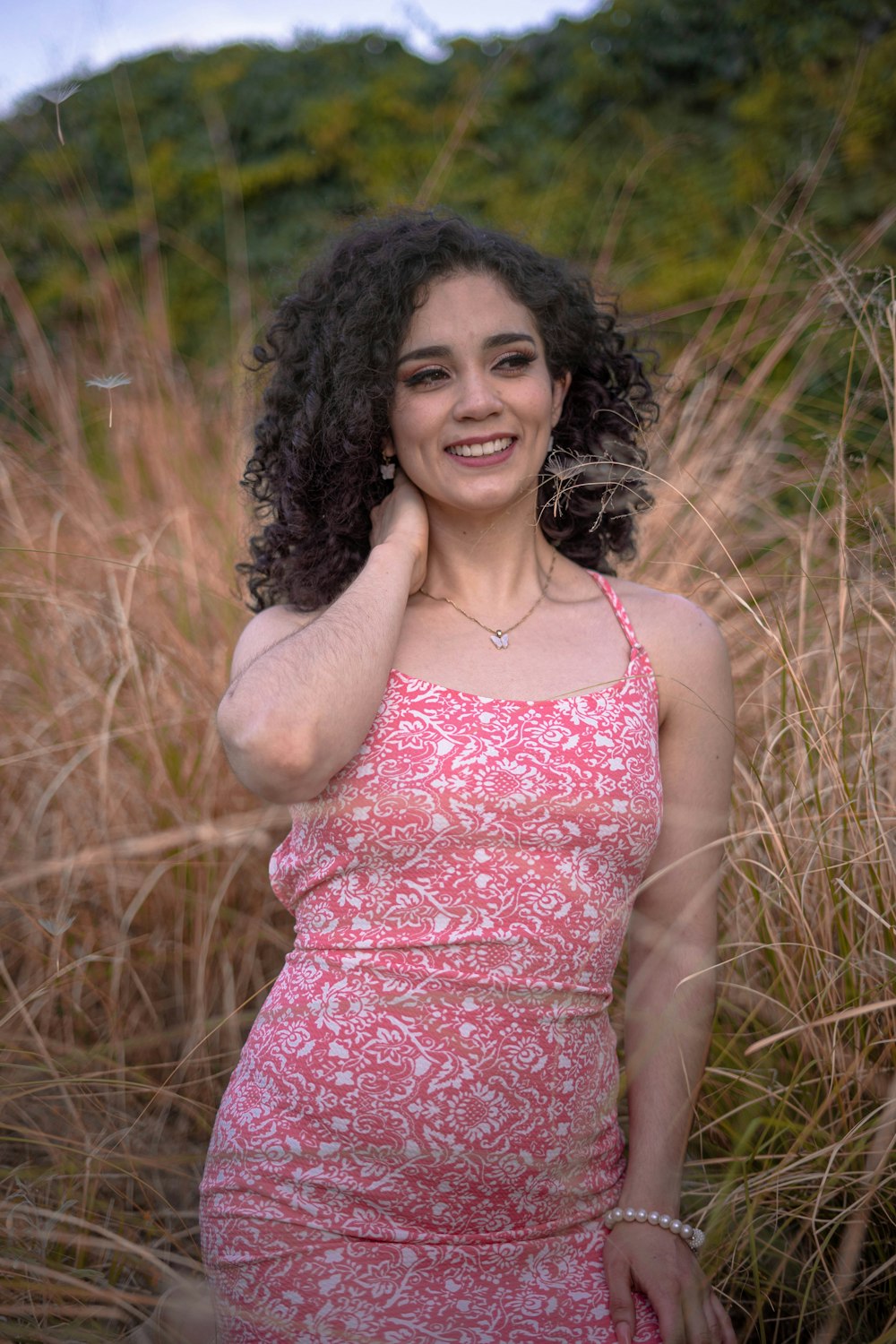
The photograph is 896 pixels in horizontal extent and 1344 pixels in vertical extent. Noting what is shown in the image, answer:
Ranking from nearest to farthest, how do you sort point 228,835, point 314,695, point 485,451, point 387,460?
point 314,695
point 485,451
point 387,460
point 228,835

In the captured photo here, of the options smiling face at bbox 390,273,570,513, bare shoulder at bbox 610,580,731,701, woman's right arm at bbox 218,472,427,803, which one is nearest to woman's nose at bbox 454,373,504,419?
smiling face at bbox 390,273,570,513

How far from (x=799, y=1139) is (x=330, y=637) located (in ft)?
3.62

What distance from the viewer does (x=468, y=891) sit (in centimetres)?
176

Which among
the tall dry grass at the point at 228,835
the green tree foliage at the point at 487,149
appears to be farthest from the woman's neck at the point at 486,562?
the green tree foliage at the point at 487,149

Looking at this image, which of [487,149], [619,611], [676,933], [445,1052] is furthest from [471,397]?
[487,149]

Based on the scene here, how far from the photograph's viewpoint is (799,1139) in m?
1.62

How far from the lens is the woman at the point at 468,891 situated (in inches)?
65.3

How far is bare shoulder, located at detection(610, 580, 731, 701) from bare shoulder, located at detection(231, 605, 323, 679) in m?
0.64

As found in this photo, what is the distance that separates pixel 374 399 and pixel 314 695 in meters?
0.71

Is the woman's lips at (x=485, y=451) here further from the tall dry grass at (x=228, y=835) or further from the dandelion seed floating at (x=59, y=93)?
the dandelion seed floating at (x=59, y=93)

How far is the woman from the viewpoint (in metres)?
1.66

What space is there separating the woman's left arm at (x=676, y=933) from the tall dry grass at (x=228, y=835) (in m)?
0.08

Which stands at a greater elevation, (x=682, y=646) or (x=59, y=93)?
(x=59, y=93)

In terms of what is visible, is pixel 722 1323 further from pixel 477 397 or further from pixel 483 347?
pixel 483 347
